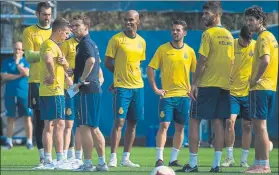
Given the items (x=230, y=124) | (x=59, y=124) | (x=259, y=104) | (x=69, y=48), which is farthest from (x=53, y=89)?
(x=230, y=124)

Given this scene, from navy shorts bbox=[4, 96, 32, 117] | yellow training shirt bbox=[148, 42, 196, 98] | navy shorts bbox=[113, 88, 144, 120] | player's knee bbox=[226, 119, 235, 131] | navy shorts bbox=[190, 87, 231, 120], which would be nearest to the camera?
navy shorts bbox=[190, 87, 231, 120]

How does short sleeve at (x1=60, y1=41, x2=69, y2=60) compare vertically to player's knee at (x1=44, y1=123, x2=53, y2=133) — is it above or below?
above

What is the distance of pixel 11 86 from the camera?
20.8m

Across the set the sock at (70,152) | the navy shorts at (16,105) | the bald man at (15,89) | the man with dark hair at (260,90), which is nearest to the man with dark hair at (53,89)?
the sock at (70,152)

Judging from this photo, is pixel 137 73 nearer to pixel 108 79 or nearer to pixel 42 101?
pixel 42 101

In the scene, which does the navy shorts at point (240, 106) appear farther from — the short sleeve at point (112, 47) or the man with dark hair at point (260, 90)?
the man with dark hair at point (260, 90)

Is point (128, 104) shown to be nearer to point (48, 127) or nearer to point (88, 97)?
point (48, 127)

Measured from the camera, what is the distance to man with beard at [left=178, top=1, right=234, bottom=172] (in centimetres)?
1274

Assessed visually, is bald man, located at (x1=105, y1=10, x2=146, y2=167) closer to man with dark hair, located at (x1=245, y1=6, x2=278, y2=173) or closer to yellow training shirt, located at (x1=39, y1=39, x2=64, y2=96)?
yellow training shirt, located at (x1=39, y1=39, x2=64, y2=96)

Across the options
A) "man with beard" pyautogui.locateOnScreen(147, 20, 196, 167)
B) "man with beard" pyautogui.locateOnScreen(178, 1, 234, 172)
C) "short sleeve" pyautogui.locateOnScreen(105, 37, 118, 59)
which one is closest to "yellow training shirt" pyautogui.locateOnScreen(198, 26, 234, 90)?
"man with beard" pyautogui.locateOnScreen(178, 1, 234, 172)

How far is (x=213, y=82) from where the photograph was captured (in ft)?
42.1

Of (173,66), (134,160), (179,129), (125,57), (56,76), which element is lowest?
(134,160)

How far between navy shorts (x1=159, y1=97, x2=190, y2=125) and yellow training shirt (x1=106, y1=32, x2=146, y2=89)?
0.52 metres

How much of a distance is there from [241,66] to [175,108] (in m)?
1.44
